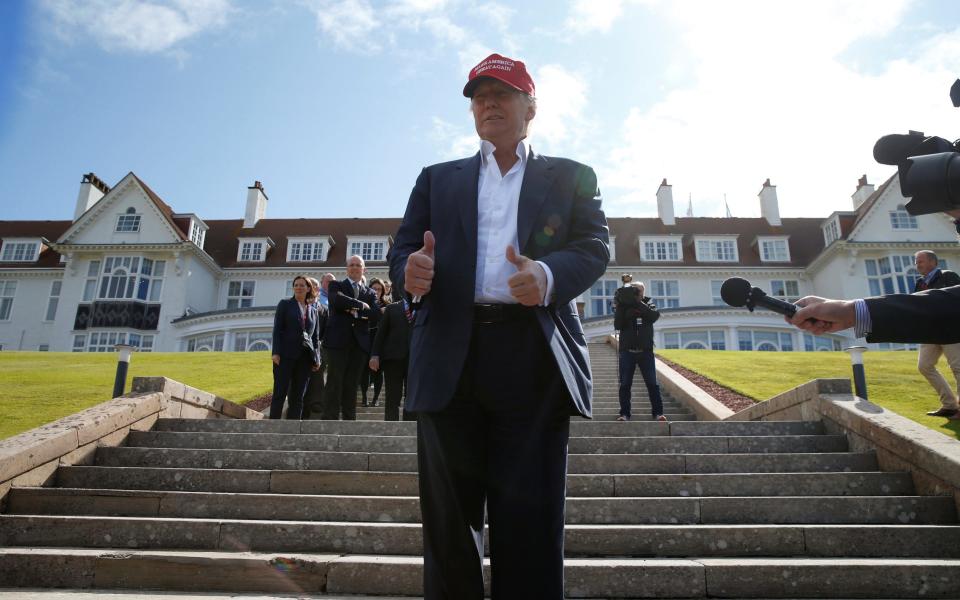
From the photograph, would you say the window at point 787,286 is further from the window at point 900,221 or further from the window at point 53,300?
the window at point 53,300

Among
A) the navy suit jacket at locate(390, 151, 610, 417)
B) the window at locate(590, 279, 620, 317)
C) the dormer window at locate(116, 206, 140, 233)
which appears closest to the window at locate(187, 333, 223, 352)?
the dormer window at locate(116, 206, 140, 233)

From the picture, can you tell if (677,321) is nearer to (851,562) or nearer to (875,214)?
(875,214)

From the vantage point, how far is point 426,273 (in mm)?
2271

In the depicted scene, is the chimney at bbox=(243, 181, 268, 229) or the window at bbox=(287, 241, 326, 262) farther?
the chimney at bbox=(243, 181, 268, 229)

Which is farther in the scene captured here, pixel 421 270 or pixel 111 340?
pixel 111 340

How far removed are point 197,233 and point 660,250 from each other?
28360 mm

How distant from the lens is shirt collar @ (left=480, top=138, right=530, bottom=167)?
2.69 metres

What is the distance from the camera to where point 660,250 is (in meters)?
36.2

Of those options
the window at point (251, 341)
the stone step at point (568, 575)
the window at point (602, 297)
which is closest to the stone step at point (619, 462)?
the stone step at point (568, 575)

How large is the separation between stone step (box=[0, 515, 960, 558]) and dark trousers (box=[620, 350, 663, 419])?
185 inches

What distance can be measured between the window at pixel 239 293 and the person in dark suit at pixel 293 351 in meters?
29.5

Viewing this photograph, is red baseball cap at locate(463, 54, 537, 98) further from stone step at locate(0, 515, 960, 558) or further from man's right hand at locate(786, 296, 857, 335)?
stone step at locate(0, 515, 960, 558)

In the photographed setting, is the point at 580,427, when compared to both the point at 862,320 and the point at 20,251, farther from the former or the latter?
the point at 20,251

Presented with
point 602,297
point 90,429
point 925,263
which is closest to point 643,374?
point 925,263
